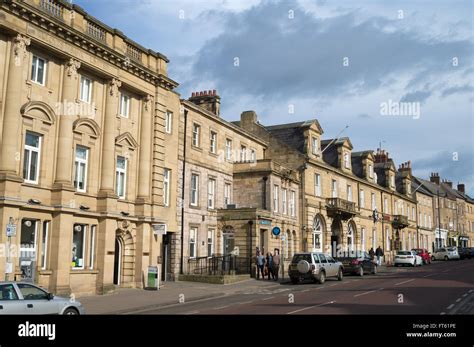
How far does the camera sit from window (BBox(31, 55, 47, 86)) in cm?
1981

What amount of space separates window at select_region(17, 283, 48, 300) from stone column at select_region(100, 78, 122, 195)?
10874 millimetres


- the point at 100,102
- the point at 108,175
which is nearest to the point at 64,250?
the point at 108,175

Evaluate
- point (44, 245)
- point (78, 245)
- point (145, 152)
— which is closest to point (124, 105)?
point (145, 152)

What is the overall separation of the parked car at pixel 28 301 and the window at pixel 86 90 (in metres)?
12.4

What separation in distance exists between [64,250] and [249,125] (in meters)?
27.1

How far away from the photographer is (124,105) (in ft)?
82.3

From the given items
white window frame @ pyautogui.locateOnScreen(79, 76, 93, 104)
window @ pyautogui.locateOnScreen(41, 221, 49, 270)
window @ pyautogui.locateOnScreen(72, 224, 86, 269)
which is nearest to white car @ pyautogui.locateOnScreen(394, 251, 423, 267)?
window @ pyautogui.locateOnScreen(72, 224, 86, 269)

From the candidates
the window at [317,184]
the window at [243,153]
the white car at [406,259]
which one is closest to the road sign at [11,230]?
the window at [243,153]

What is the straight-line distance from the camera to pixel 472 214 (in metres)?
102

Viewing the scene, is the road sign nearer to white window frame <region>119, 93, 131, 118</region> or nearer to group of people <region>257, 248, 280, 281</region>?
white window frame <region>119, 93, 131, 118</region>

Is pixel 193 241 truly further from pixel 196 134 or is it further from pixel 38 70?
pixel 38 70

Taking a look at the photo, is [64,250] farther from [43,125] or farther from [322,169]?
[322,169]

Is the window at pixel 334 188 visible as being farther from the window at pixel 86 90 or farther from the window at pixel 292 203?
the window at pixel 86 90
